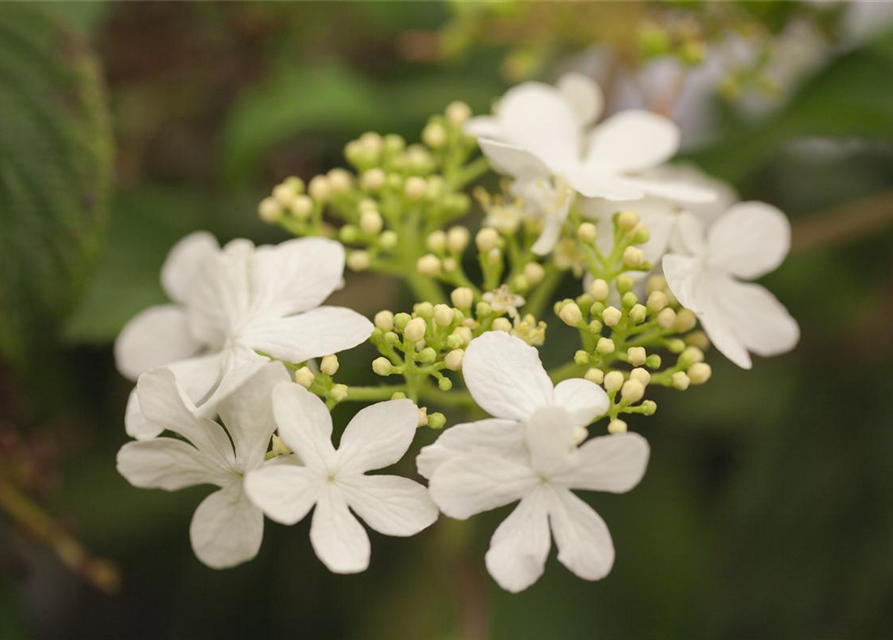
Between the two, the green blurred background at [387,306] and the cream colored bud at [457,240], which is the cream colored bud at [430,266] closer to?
the cream colored bud at [457,240]

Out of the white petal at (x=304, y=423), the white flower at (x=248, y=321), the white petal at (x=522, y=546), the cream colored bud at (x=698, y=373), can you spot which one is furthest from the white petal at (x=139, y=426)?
the cream colored bud at (x=698, y=373)

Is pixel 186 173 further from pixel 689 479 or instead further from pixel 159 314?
pixel 689 479

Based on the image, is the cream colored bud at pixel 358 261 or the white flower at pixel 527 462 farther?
the cream colored bud at pixel 358 261

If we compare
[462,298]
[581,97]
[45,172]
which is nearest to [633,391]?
[462,298]

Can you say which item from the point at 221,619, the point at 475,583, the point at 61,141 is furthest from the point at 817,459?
the point at 61,141

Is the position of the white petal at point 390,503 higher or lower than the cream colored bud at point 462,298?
lower

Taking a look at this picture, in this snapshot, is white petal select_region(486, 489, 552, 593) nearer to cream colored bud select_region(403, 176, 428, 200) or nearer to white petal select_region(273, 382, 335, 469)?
white petal select_region(273, 382, 335, 469)

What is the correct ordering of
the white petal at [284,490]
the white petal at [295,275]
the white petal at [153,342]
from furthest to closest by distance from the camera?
the white petal at [153,342], the white petal at [295,275], the white petal at [284,490]
